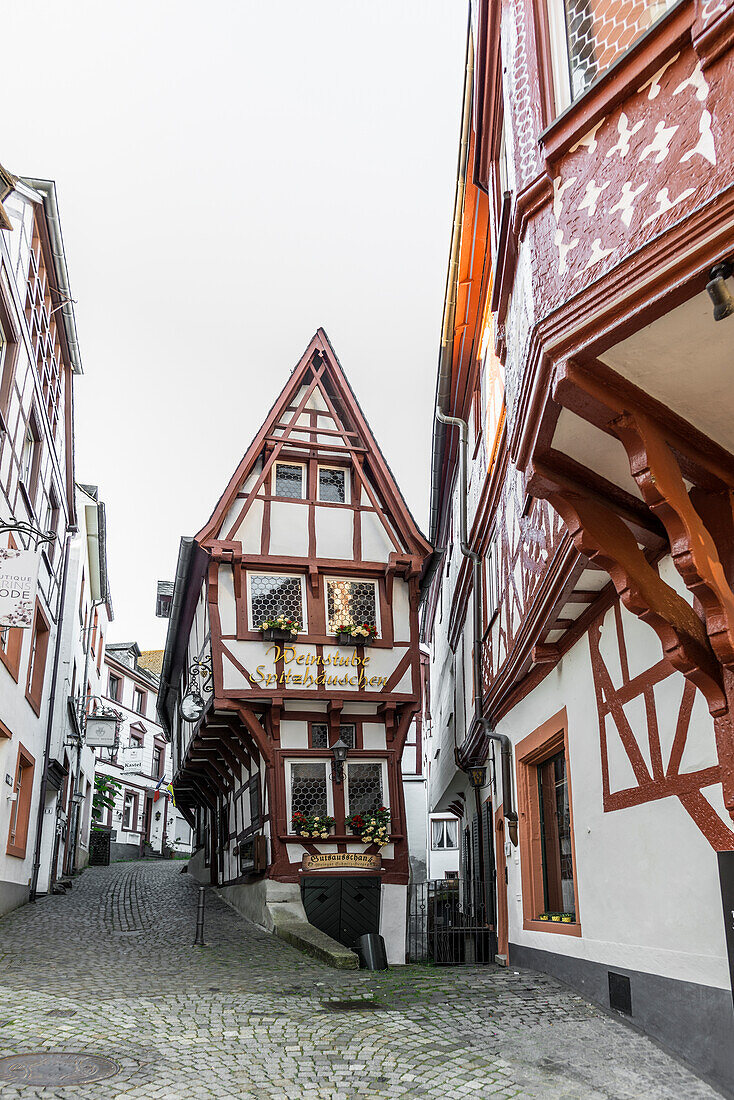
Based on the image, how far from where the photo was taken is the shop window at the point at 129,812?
137 feet

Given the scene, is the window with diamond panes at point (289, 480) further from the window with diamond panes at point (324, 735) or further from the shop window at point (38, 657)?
the shop window at point (38, 657)

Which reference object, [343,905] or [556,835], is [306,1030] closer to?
[556,835]

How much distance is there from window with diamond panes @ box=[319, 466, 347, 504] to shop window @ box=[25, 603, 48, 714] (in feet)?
18.4

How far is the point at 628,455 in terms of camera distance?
15.6 ft

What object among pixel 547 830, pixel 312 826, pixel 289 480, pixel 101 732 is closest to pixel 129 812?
pixel 101 732

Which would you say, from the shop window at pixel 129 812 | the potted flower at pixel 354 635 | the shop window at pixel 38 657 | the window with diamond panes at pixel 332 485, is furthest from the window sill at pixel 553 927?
the shop window at pixel 129 812

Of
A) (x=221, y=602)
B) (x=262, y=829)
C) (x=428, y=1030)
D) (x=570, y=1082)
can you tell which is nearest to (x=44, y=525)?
(x=221, y=602)

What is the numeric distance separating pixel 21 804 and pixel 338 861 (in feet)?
18.4

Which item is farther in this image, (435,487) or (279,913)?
(435,487)

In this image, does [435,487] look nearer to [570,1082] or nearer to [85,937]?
[85,937]

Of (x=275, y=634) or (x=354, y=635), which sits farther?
(x=354, y=635)

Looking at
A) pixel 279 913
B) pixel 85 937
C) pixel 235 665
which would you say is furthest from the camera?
pixel 235 665

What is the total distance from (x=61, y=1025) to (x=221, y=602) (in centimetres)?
960

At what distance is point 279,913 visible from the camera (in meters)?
14.4
